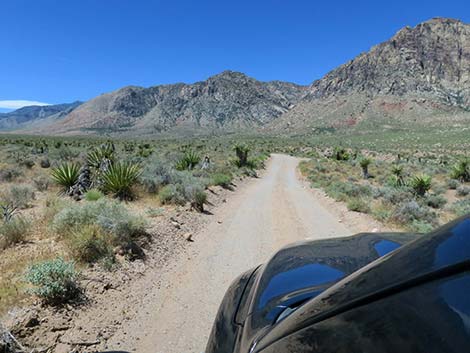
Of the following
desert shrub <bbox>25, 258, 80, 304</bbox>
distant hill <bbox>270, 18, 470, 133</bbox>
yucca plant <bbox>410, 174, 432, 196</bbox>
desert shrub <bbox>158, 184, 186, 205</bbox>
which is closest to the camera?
desert shrub <bbox>25, 258, 80, 304</bbox>

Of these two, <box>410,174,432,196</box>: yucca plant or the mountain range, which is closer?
<box>410,174,432,196</box>: yucca plant

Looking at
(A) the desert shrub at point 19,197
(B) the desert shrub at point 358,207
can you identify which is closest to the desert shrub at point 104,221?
(A) the desert shrub at point 19,197

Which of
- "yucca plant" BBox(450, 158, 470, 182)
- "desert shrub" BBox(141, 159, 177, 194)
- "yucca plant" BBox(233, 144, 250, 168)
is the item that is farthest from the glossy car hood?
"yucca plant" BBox(450, 158, 470, 182)

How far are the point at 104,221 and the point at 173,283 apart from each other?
196 centimetres

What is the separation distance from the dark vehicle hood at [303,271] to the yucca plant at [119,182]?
8034 mm

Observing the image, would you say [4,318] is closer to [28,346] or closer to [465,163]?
[28,346]

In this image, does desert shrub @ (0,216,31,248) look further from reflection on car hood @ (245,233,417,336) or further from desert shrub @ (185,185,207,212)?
reflection on car hood @ (245,233,417,336)

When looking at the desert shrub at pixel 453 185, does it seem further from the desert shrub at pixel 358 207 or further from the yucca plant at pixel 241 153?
the yucca plant at pixel 241 153

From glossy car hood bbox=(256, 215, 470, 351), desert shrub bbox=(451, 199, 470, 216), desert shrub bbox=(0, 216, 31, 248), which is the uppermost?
glossy car hood bbox=(256, 215, 470, 351)

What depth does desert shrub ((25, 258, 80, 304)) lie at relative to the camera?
3977mm

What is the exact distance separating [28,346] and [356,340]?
149 inches

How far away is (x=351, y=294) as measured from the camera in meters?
1.22

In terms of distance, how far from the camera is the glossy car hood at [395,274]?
1.04 m

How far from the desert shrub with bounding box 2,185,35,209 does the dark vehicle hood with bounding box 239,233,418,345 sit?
880cm
